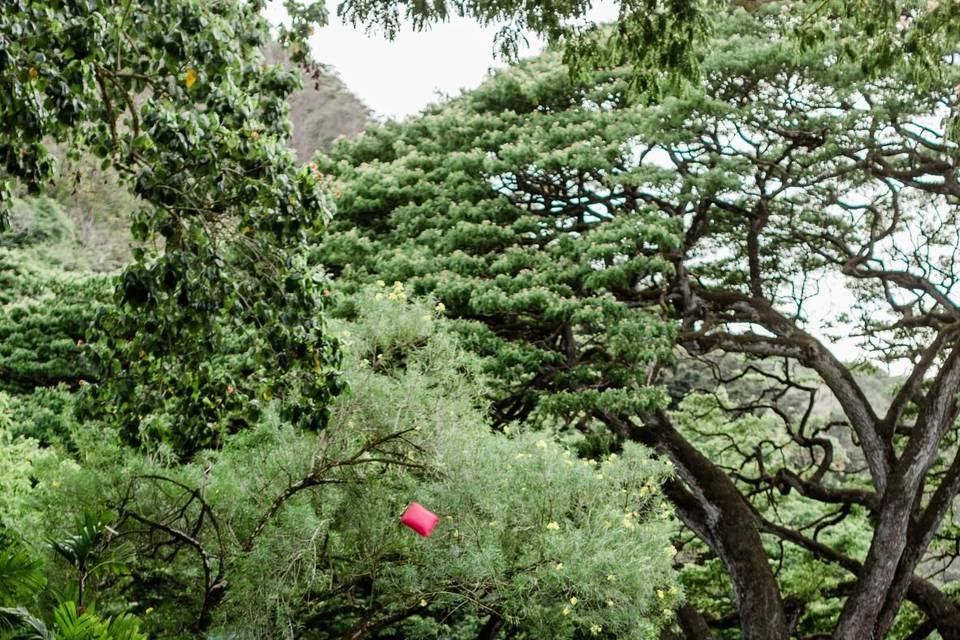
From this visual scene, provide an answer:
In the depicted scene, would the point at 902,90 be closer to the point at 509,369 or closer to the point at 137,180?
the point at 509,369

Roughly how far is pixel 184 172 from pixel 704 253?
9.26m

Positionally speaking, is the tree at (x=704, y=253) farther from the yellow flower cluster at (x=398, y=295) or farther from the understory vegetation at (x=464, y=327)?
the yellow flower cluster at (x=398, y=295)

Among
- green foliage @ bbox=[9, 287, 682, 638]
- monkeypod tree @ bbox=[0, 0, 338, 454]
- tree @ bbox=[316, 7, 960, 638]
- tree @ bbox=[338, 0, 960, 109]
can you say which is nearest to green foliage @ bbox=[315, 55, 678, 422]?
tree @ bbox=[316, 7, 960, 638]

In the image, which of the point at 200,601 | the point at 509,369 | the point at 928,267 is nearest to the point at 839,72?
the point at 928,267

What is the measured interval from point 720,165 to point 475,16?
5.30 m

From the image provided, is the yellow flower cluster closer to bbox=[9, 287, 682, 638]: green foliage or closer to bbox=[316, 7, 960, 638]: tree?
bbox=[9, 287, 682, 638]: green foliage

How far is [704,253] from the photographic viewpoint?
12.8m

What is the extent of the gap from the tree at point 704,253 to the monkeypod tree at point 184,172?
188 inches

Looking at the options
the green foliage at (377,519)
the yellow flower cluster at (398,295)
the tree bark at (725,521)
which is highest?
the tree bark at (725,521)

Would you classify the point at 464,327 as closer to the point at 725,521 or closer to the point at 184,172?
the point at 725,521

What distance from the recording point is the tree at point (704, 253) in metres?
10.4

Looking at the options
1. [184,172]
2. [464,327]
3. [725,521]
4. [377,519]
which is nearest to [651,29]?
[184,172]

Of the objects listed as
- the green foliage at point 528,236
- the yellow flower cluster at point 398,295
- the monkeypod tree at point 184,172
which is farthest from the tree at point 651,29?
the green foliage at point 528,236

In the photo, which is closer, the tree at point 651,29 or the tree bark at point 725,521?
the tree at point 651,29
